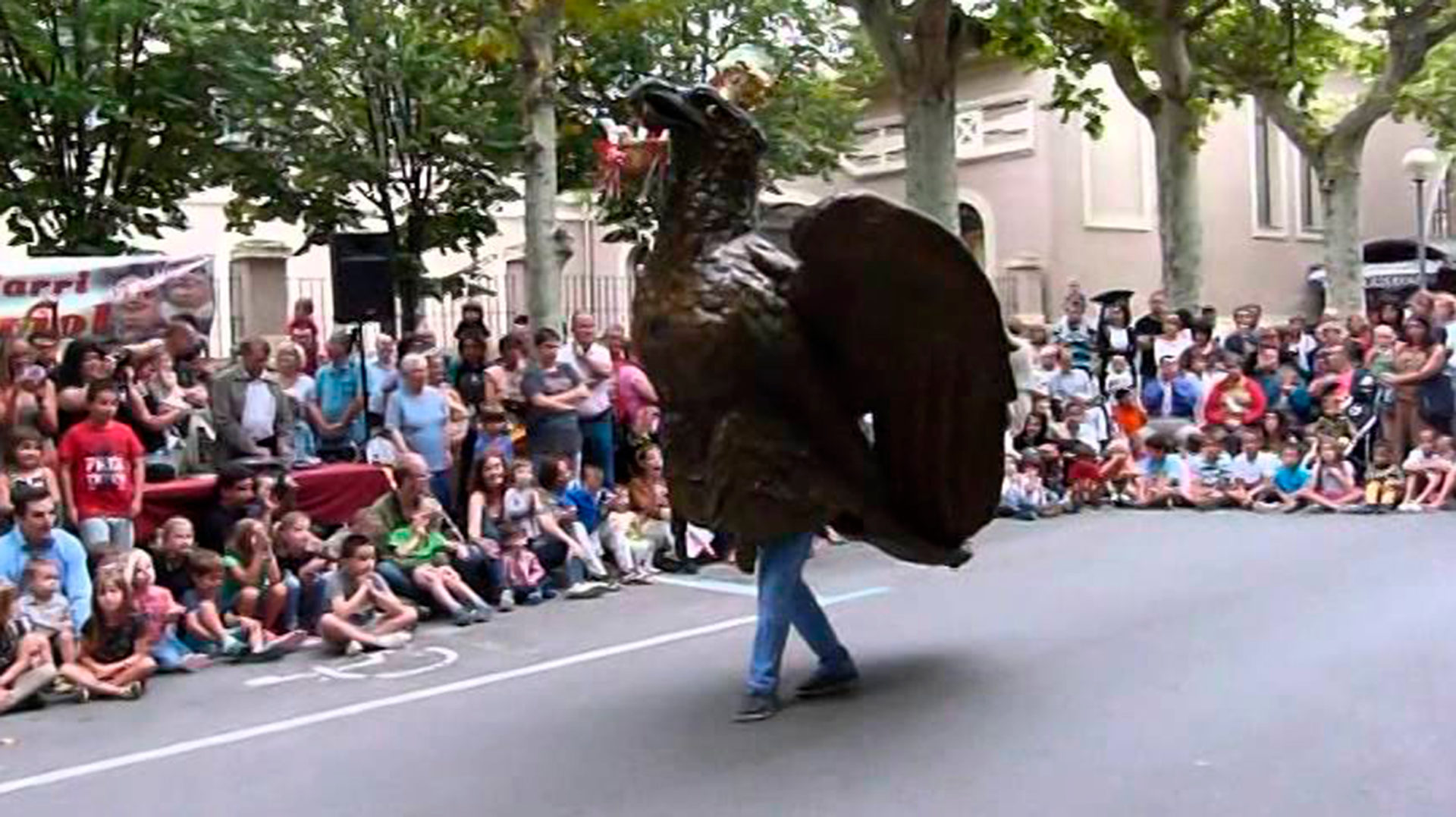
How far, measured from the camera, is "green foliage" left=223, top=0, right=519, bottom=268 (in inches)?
729

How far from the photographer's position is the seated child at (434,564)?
33.6 ft

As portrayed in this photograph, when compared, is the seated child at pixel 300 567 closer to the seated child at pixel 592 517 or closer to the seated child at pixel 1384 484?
the seated child at pixel 592 517

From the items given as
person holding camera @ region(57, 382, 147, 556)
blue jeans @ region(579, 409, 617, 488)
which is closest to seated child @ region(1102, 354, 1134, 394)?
blue jeans @ region(579, 409, 617, 488)

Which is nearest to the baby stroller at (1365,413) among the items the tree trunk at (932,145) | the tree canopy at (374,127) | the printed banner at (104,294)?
the tree trunk at (932,145)

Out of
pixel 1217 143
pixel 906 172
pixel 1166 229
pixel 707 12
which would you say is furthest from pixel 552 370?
pixel 1217 143

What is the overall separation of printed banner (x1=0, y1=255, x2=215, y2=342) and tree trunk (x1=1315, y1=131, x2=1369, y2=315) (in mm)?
16144

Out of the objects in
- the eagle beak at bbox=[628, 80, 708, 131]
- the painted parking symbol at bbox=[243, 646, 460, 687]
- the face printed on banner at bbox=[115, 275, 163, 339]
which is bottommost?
the painted parking symbol at bbox=[243, 646, 460, 687]

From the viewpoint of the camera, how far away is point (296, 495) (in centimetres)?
1066

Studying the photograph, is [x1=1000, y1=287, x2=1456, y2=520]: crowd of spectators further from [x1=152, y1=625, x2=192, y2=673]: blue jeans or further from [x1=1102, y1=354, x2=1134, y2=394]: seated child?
[x1=152, y1=625, x2=192, y2=673]: blue jeans

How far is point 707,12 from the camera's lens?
870 inches

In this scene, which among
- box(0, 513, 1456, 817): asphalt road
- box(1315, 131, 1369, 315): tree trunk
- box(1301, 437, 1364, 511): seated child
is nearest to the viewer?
box(0, 513, 1456, 817): asphalt road

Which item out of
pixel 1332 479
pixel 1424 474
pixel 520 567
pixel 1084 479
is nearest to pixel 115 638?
pixel 520 567

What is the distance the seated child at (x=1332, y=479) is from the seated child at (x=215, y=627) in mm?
8509

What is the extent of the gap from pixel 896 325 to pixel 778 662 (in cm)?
141
